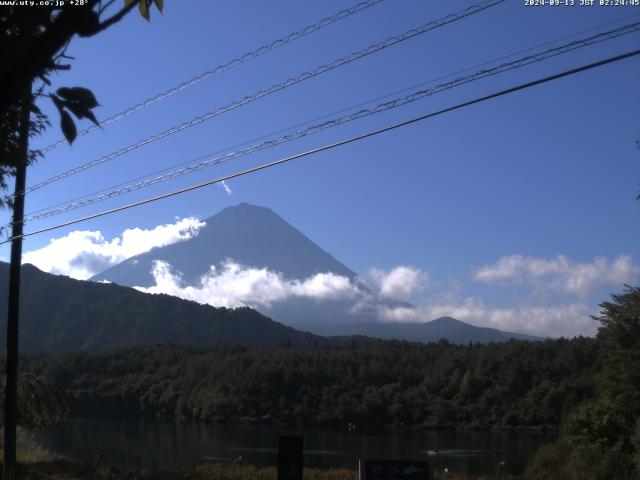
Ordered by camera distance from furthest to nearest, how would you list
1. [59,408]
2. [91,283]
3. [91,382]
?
[91,283], [91,382], [59,408]

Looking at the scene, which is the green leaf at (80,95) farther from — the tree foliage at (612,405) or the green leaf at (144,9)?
the tree foliage at (612,405)

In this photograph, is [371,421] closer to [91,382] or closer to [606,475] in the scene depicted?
[91,382]

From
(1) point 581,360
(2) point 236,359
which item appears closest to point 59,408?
(1) point 581,360

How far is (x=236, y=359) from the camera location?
299 ft

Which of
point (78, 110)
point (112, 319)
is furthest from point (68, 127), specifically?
point (112, 319)

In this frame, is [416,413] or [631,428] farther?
[416,413]

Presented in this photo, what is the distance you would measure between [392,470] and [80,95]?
18.6 ft

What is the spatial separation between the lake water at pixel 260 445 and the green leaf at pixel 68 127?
98.4 feet

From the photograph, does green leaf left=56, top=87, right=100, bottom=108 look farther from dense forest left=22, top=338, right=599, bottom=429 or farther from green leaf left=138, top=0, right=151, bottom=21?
dense forest left=22, top=338, right=599, bottom=429

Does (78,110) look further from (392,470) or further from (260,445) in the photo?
(260,445)

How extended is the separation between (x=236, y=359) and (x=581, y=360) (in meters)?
38.2

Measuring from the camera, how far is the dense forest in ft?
237

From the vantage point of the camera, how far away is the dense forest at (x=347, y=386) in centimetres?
7219

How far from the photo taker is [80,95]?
414 cm
